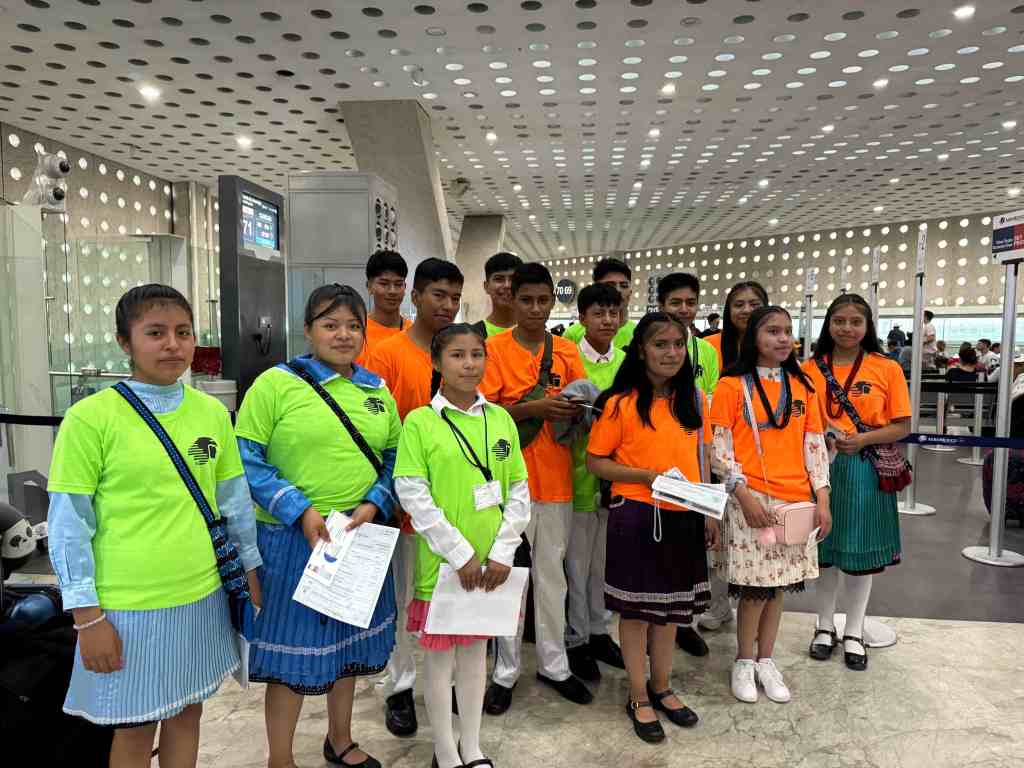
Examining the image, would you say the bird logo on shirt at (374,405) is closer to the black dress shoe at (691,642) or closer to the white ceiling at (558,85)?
the black dress shoe at (691,642)

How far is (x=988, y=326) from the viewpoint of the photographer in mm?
22422

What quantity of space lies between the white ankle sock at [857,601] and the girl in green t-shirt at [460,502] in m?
2.04

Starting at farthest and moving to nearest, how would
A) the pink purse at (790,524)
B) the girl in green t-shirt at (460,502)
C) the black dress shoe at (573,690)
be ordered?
the black dress shoe at (573,690) → the pink purse at (790,524) → the girl in green t-shirt at (460,502)

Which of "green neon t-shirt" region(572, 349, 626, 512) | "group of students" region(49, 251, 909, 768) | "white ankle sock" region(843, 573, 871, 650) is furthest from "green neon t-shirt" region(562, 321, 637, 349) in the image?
"white ankle sock" region(843, 573, 871, 650)

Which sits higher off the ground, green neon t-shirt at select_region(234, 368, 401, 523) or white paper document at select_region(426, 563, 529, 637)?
green neon t-shirt at select_region(234, 368, 401, 523)

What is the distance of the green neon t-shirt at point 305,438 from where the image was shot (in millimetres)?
1987

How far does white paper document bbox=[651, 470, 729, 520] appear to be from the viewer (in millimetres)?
2336

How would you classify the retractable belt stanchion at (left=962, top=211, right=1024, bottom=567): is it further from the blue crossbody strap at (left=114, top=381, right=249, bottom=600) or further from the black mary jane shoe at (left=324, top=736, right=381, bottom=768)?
the blue crossbody strap at (left=114, top=381, right=249, bottom=600)

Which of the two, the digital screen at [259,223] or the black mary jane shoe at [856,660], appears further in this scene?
the digital screen at [259,223]

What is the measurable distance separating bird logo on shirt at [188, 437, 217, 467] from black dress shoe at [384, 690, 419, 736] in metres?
1.44

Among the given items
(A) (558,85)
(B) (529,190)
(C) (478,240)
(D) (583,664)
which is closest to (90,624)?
(D) (583,664)

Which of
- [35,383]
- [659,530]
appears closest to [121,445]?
[659,530]

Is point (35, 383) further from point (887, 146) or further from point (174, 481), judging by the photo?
point (887, 146)

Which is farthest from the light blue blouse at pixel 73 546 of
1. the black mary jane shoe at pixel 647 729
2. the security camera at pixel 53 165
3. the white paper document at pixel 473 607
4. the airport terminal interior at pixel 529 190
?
the security camera at pixel 53 165
